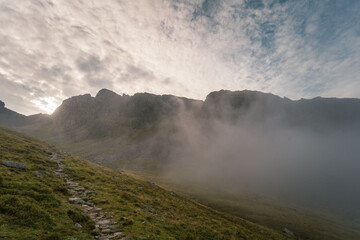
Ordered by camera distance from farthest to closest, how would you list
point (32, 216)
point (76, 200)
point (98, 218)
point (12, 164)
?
1. point (12, 164)
2. point (76, 200)
3. point (98, 218)
4. point (32, 216)

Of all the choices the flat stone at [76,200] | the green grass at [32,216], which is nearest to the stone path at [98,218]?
the flat stone at [76,200]

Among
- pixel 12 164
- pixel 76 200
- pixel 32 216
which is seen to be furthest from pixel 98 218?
pixel 12 164

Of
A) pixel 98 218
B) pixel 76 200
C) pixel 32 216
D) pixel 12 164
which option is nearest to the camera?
pixel 32 216

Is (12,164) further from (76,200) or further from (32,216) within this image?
(32,216)

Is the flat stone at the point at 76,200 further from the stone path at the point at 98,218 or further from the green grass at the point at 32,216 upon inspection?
the green grass at the point at 32,216

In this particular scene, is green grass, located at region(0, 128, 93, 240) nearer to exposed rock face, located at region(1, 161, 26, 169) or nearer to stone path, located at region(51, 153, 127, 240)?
stone path, located at region(51, 153, 127, 240)

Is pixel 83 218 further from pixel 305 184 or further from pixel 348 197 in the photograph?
pixel 348 197

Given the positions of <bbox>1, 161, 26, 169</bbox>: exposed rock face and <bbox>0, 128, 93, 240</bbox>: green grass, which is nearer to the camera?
<bbox>0, 128, 93, 240</bbox>: green grass

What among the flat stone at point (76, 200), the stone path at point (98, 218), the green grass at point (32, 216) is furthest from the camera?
the flat stone at point (76, 200)

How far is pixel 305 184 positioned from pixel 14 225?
255 m

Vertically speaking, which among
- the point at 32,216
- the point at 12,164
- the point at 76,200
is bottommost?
the point at 76,200

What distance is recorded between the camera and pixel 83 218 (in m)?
14.5

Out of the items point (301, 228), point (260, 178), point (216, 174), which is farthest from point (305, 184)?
point (301, 228)

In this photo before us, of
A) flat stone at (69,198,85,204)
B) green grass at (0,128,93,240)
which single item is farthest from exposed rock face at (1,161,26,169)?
flat stone at (69,198,85,204)
